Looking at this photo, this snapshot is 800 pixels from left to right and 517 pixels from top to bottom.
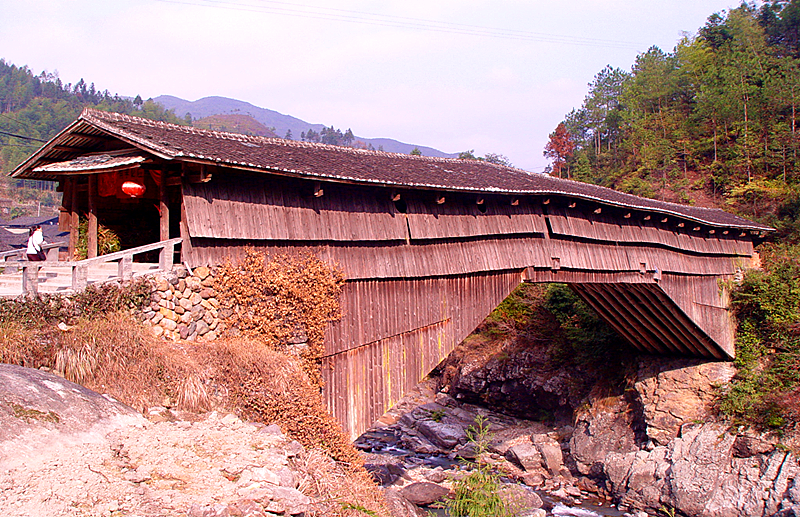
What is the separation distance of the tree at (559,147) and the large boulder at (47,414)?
1950 inches

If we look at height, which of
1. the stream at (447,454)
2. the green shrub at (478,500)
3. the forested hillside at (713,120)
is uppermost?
the forested hillside at (713,120)

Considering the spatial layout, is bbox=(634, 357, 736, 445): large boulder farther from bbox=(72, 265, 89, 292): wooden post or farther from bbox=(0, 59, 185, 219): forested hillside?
bbox=(0, 59, 185, 219): forested hillside

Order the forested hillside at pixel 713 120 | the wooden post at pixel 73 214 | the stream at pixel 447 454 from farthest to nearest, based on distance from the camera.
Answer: the forested hillside at pixel 713 120, the stream at pixel 447 454, the wooden post at pixel 73 214

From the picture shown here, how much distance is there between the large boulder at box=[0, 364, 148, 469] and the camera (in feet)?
17.4

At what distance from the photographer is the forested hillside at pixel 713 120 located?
29766 mm

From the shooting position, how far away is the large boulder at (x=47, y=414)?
5.30 meters

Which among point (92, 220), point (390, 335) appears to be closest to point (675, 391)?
point (390, 335)

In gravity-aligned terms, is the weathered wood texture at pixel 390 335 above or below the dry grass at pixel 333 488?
above

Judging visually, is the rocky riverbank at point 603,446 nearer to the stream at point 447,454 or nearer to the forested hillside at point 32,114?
the stream at point 447,454

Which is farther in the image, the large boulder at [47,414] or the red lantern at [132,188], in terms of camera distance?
the red lantern at [132,188]

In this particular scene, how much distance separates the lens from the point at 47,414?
574 cm

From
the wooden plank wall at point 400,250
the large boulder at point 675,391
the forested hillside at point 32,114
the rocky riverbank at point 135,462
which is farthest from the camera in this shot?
the forested hillside at point 32,114

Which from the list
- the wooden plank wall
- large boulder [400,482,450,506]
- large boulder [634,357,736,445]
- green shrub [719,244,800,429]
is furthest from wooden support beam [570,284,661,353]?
large boulder [400,482,450,506]

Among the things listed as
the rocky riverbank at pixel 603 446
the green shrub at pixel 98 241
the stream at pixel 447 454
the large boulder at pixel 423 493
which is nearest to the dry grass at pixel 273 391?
the green shrub at pixel 98 241
